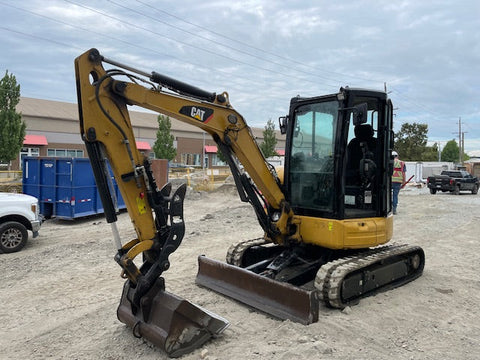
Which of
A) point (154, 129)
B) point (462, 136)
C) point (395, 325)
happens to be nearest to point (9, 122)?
point (154, 129)

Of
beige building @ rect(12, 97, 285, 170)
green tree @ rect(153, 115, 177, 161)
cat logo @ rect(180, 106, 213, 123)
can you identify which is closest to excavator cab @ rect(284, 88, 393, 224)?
→ cat logo @ rect(180, 106, 213, 123)

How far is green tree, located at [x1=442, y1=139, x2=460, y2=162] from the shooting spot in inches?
3270

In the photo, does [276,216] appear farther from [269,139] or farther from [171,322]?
[269,139]

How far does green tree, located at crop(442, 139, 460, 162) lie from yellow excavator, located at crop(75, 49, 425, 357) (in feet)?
283

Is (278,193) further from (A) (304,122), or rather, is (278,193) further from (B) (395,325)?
(B) (395,325)

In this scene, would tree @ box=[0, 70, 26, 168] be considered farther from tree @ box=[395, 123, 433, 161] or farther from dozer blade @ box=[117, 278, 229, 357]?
tree @ box=[395, 123, 433, 161]

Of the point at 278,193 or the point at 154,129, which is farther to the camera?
the point at 154,129

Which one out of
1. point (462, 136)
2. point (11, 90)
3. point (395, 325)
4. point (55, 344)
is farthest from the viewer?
point (462, 136)

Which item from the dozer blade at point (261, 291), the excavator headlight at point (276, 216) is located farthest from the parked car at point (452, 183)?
the dozer blade at point (261, 291)

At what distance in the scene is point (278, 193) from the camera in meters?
5.52

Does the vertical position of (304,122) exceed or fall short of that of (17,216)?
it exceeds it

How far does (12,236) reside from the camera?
875cm

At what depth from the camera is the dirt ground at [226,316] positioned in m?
3.97

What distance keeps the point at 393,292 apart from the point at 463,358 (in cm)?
182
